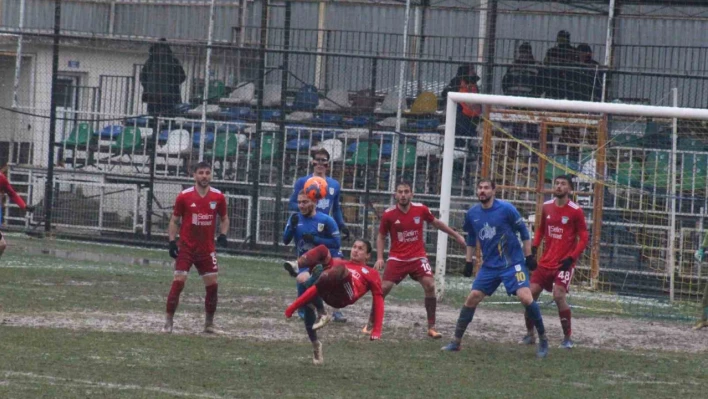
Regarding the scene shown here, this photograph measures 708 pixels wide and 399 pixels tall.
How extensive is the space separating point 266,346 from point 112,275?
6.42 m

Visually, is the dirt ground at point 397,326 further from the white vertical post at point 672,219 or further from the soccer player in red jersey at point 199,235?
the white vertical post at point 672,219

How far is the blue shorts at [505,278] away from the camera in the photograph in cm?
1282

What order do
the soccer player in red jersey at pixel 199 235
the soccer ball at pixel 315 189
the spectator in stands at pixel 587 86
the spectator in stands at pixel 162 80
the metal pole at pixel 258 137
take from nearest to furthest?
the soccer ball at pixel 315 189
the soccer player in red jersey at pixel 199 235
the spectator in stands at pixel 587 86
the metal pole at pixel 258 137
the spectator in stands at pixel 162 80

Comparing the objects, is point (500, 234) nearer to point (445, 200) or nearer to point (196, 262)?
point (196, 262)

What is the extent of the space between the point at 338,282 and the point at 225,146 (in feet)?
39.1

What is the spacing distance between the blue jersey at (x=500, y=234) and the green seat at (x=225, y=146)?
9972mm

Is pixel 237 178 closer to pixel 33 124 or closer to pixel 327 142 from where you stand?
pixel 327 142

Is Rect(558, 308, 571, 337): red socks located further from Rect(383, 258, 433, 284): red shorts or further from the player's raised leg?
Rect(383, 258, 433, 284): red shorts

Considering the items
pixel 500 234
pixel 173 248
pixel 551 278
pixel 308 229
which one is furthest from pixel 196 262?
pixel 551 278

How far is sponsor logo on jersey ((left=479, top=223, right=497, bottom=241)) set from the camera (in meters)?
13.0

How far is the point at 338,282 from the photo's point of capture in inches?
428

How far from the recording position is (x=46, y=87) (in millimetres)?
24688

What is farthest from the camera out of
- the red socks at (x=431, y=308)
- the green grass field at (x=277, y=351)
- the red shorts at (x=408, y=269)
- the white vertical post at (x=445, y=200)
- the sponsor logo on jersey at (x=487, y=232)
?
the white vertical post at (x=445, y=200)

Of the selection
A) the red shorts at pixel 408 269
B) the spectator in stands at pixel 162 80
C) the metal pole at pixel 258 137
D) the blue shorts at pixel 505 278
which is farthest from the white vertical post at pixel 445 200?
the spectator in stands at pixel 162 80
